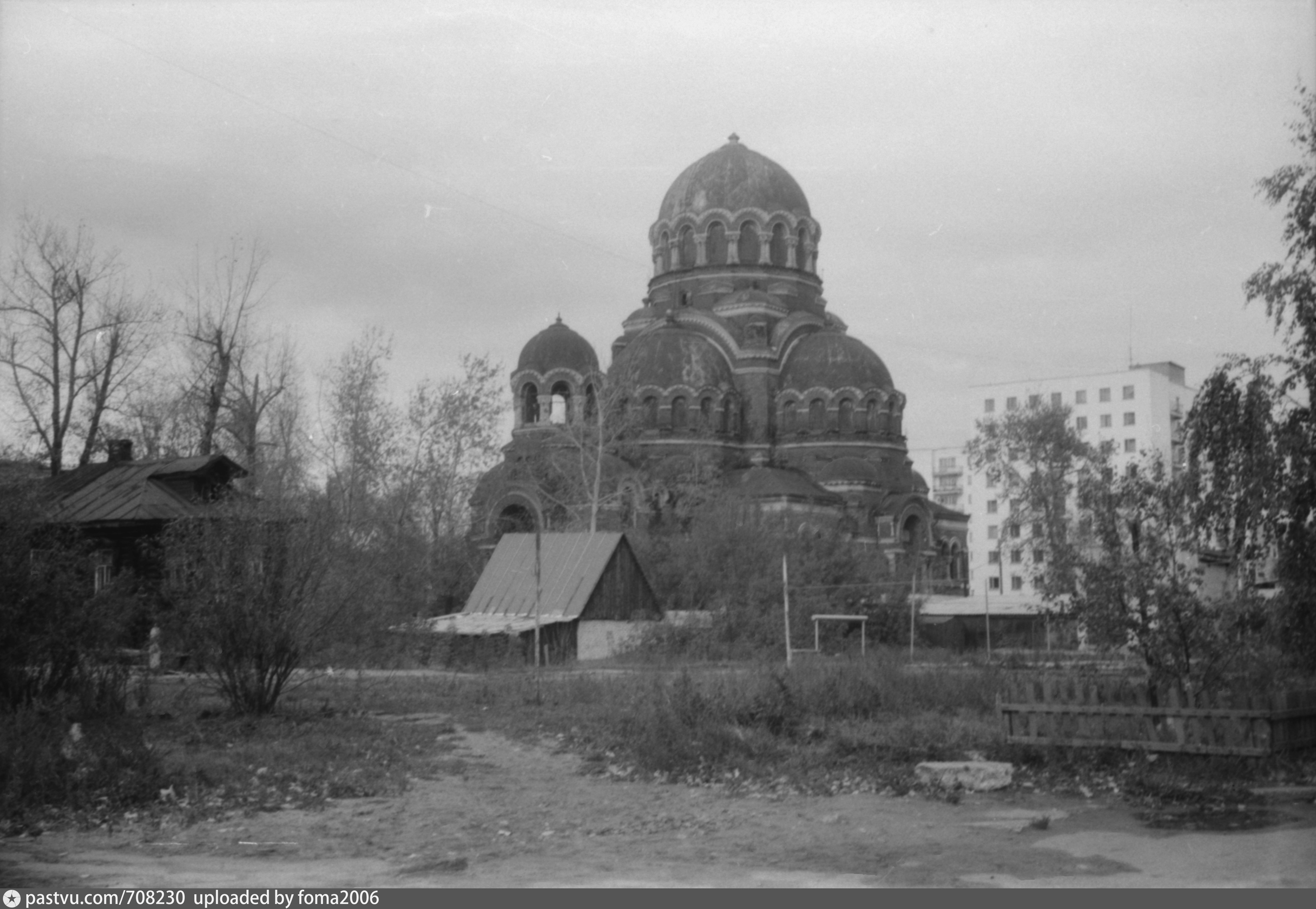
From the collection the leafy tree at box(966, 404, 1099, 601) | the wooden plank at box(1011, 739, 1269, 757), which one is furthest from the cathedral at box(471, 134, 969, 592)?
the wooden plank at box(1011, 739, 1269, 757)

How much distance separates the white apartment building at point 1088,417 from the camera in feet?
123

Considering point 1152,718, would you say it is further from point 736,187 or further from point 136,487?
point 736,187

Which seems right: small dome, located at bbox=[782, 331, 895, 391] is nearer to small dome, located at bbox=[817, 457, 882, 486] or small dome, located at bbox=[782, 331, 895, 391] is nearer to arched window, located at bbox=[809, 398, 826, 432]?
arched window, located at bbox=[809, 398, 826, 432]

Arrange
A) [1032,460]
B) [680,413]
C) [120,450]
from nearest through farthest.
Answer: [120,450] → [1032,460] → [680,413]

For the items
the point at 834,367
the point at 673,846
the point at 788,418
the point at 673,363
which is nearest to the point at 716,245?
the point at 673,363

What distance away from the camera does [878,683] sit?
50.3 feet

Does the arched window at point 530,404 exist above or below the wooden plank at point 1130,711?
above

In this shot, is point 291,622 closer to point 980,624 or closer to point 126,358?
point 126,358

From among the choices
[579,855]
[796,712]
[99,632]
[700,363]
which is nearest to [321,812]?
[579,855]

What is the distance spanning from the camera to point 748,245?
52.4 m

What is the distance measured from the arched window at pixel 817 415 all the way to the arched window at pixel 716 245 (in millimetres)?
6797

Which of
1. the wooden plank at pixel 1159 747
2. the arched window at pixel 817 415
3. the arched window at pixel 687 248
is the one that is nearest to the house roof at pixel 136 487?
the wooden plank at pixel 1159 747

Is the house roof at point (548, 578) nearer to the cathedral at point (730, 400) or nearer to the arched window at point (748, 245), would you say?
the cathedral at point (730, 400)

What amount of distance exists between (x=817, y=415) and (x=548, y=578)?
23.0m
